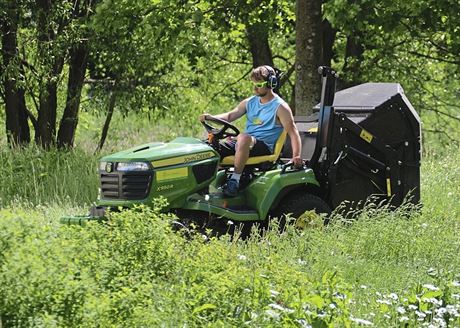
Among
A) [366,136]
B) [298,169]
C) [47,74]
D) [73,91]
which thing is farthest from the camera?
[73,91]

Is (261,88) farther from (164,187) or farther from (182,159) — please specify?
(164,187)

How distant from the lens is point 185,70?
21625 mm

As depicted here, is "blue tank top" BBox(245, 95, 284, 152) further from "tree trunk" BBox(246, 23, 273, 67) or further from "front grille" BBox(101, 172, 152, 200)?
"tree trunk" BBox(246, 23, 273, 67)

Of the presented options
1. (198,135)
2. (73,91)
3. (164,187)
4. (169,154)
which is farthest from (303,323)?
(198,135)

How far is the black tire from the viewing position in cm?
902

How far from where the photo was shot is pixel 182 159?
28.2 ft

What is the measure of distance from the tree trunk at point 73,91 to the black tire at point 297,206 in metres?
7.04

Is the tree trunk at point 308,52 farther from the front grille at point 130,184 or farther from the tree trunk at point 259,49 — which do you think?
the front grille at point 130,184

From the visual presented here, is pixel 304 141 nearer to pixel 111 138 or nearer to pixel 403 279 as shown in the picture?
pixel 403 279

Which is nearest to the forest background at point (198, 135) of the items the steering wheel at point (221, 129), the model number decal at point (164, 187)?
the model number decal at point (164, 187)

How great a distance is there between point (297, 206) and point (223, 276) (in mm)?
3223

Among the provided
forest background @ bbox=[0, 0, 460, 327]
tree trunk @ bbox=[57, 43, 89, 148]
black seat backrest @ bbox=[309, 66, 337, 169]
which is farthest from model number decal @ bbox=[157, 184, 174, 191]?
tree trunk @ bbox=[57, 43, 89, 148]

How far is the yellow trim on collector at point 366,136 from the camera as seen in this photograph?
9539 mm

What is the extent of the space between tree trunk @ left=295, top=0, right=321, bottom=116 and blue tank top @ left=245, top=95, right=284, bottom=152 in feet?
15.5
